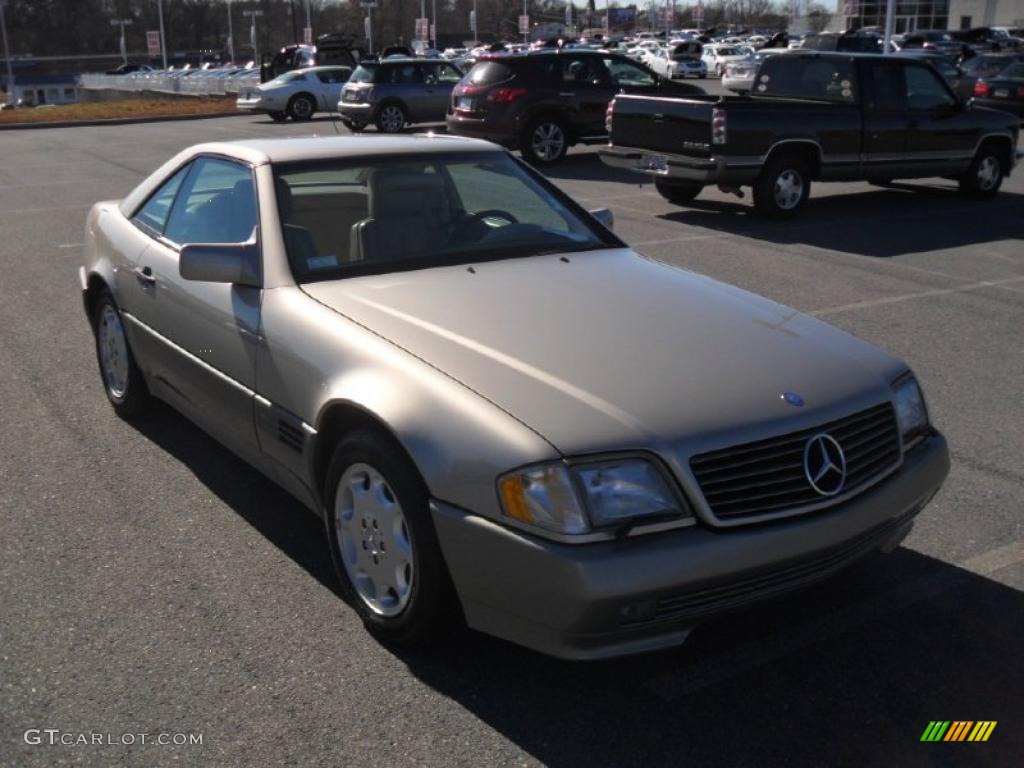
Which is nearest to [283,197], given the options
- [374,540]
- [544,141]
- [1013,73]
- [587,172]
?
[374,540]

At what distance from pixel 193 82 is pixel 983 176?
3983cm

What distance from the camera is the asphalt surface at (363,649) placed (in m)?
3.11

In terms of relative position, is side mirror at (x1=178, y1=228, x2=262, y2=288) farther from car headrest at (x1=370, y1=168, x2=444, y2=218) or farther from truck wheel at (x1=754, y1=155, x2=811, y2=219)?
truck wheel at (x1=754, y1=155, x2=811, y2=219)

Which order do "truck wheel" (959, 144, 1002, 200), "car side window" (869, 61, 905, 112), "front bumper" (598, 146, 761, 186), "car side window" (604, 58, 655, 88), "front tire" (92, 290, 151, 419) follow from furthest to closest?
1. "car side window" (604, 58, 655, 88)
2. "truck wheel" (959, 144, 1002, 200)
3. "car side window" (869, 61, 905, 112)
4. "front bumper" (598, 146, 761, 186)
5. "front tire" (92, 290, 151, 419)

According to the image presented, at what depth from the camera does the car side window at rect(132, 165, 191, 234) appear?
5328 millimetres

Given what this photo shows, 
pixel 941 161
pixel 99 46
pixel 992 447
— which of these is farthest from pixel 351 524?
pixel 99 46

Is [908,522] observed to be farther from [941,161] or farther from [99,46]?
[99,46]

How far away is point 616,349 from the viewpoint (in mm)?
3635

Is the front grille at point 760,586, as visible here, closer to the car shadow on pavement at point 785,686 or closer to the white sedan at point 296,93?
the car shadow on pavement at point 785,686

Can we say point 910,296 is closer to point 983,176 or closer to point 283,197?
point 283,197

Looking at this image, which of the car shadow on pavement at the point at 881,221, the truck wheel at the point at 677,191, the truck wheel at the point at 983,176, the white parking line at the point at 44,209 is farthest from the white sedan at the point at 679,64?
the white parking line at the point at 44,209

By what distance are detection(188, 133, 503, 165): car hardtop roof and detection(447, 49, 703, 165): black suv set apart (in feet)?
41.3

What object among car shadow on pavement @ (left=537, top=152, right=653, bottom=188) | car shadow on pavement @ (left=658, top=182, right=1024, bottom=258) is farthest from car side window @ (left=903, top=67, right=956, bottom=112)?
car shadow on pavement @ (left=537, top=152, right=653, bottom=188)

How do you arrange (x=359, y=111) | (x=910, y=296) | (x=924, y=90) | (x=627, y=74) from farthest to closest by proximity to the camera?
(x=359, y=111) → (x=627, y=74) → (x=924, y=90) → (x=910, y=296)
